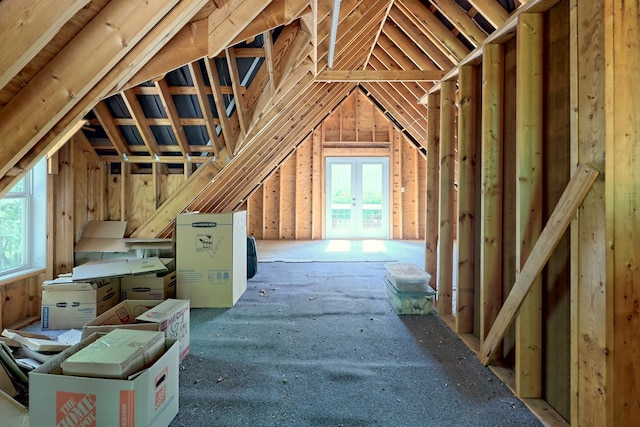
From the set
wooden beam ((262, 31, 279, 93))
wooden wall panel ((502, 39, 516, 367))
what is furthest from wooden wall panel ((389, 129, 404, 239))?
wooden wall panel ((502, 39, 516, 367))

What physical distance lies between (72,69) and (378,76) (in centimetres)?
355

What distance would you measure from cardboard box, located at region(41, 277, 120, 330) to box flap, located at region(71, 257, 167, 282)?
0.08m

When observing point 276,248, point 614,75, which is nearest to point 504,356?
point 614,75

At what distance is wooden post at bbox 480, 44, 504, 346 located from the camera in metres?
2.33

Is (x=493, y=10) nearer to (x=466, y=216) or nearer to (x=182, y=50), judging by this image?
(x=466, y=216)

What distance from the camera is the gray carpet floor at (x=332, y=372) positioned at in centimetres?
174

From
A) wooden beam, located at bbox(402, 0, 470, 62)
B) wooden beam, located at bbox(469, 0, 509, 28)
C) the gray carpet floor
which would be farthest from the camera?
wooden beam, located at bbox(402, 0, 470, 62)

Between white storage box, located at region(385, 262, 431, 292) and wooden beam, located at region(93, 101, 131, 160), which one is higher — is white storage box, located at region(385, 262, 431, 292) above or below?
below

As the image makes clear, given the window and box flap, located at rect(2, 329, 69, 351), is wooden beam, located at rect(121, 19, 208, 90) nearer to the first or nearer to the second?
box flap, located at rect(2, 329, 69, 351)

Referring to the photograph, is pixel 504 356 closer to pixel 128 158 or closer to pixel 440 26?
pixel 440 26

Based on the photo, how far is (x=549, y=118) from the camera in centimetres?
189

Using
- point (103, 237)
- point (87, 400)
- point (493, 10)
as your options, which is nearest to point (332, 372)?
point (87, 400)

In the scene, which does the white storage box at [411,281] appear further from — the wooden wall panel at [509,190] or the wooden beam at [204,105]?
the wooden beam at [204,105]

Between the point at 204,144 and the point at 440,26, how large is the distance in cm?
263
